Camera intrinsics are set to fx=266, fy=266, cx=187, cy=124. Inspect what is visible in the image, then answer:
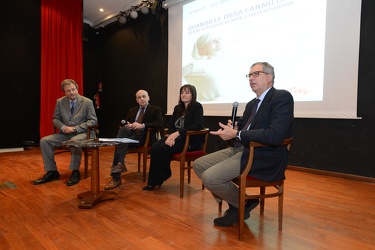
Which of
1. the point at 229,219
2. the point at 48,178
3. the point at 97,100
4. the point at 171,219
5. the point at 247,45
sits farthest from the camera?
the point at 97,100

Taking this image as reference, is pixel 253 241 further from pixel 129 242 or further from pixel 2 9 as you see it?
pixel 2 9

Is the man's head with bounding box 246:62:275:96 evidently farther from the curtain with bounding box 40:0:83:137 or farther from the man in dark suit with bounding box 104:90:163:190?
the curtain with bounding box 40:0:83:137

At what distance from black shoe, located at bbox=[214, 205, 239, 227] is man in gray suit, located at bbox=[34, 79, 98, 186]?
186 centimetres

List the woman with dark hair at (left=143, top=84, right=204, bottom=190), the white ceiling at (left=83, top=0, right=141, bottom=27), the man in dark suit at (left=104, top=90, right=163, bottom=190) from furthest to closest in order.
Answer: the white ceiling at (left=83, top=0, right=141, bottom=27) → the man in dark suit at (left=104, top=90, right=163, bottom=190) → the woman with dark hair at (left=143, top=84, right=204, bottom=190)

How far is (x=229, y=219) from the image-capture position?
1.91 m

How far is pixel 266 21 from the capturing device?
3.82 m

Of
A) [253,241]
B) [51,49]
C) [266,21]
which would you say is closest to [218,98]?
[266,21]

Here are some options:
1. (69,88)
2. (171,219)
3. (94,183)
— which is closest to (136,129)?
(94,183)

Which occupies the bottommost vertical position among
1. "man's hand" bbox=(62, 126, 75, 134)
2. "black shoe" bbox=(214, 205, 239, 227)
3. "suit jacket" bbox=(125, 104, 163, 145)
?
"black shoe" bbox=(214, 205, 239, 227)

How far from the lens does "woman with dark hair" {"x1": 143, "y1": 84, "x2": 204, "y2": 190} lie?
2.66 metres

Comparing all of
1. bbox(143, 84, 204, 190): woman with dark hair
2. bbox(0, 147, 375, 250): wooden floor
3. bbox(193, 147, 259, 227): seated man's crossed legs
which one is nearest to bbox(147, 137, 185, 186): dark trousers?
bbox(143, 84, 204, 190): woman with dark hair

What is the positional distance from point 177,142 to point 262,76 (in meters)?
1.16

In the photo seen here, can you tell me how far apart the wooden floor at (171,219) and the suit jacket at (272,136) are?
0.45 m

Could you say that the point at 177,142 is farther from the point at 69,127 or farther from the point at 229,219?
the point at 69,127
